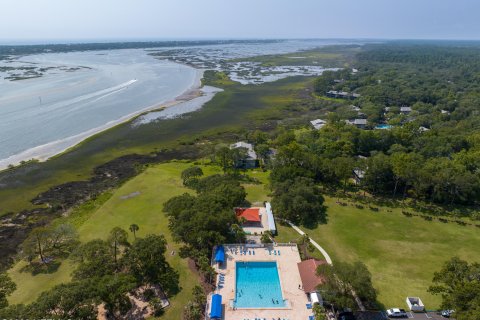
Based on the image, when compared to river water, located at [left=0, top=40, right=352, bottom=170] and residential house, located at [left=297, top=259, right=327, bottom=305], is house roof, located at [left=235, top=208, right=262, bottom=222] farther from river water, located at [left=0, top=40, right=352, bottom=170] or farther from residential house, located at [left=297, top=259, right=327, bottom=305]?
river water, located at [left=0, top=40, right=352, bottom=170]

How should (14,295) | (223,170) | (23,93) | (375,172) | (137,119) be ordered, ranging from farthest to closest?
1. (23,93)
2. (137,119)
3. (223,170)
4. (375,172)
5. (14,295)

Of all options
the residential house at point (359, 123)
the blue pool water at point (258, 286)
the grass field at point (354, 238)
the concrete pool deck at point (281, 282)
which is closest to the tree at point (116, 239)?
the grass field at point (354, 238)

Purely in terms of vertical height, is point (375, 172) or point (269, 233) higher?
point (375, 172)

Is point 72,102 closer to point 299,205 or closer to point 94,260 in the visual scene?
point 94,260

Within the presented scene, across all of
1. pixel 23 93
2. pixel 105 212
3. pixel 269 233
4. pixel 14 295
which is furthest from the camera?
pixel 23 93

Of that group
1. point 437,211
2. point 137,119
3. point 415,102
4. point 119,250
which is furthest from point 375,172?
point 415,102

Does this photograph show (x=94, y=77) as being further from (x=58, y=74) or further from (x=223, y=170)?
(x=223, y=170)

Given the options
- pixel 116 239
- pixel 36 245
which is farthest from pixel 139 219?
pixel 36 245
